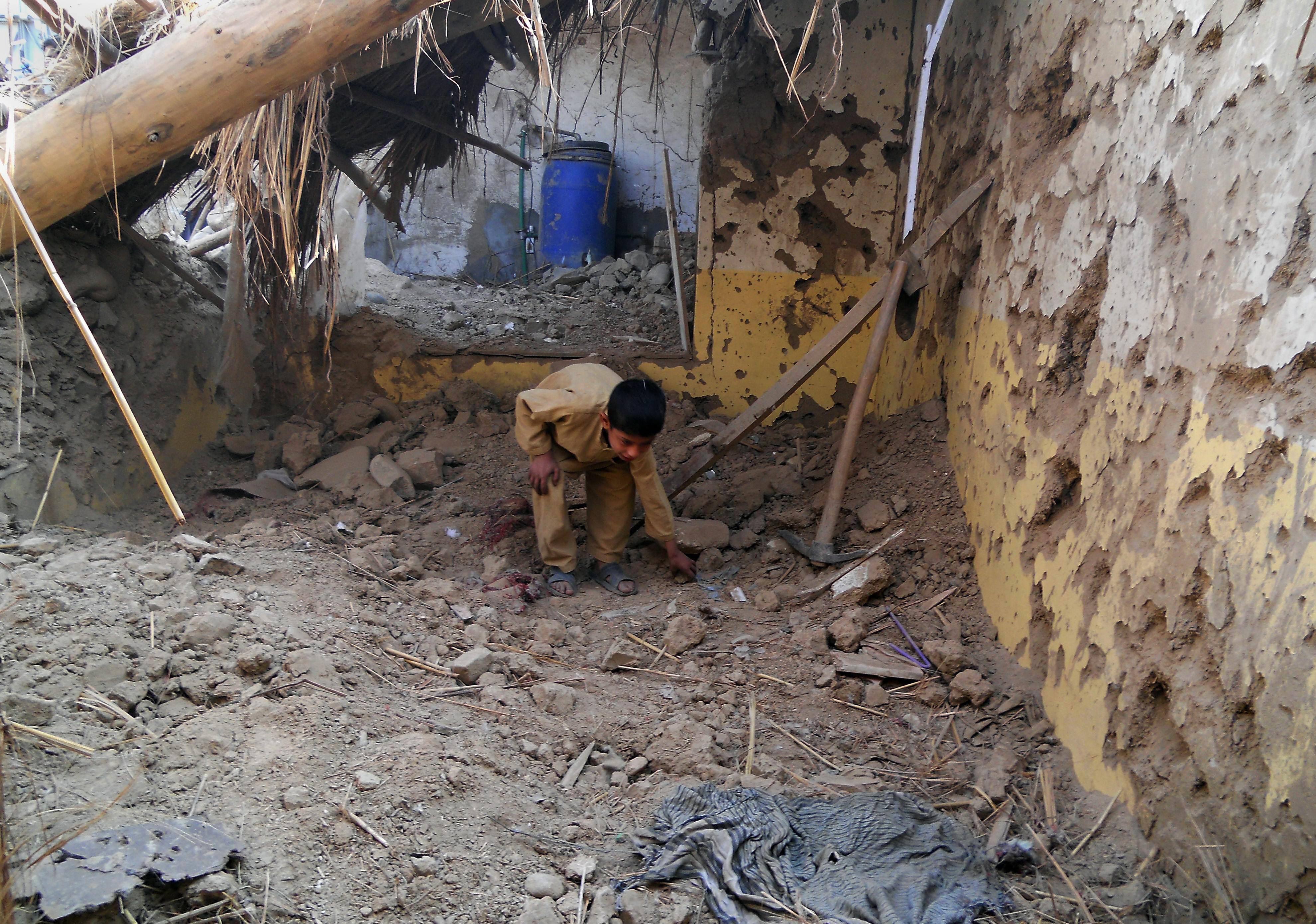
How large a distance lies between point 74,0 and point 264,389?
2061 mm

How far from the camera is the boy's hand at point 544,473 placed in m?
3.39

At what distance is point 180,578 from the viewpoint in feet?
8.14

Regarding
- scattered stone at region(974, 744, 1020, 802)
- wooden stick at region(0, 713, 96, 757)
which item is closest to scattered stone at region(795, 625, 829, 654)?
scattered stone at region(974, 744, 1020, 802)

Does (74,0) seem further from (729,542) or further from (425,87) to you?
(729,542)

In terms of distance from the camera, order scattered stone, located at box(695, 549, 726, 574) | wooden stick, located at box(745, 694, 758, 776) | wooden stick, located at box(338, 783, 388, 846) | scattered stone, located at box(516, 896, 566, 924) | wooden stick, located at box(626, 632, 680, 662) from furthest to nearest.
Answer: scattered stone, located at box(695, 549, 726, 574) < wooden stick, located at box(626, 632, 680, 662) < wooden stick, located at box(745, 694, 758, 776) < wooden stick, located at box(338, 783, 388, 846) < scattered stone, located at box(516, 896, 566, 924)

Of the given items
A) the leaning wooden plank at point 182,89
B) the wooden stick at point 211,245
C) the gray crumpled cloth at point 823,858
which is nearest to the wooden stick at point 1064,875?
the gray crumpled cloth at point 823,858

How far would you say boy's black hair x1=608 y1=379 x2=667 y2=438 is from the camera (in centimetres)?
305

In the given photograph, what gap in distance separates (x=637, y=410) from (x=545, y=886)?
5.42 ft

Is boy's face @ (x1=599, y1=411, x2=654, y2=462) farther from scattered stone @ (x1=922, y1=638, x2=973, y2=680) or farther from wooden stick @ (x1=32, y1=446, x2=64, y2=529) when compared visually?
wooden stick @ (x1=32, y1=446, x2=64, y2=529)

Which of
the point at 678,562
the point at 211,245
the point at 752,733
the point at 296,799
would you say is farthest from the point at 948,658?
the point at 211,245

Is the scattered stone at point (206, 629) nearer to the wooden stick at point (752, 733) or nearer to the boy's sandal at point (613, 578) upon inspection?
the wooden stick at point (752, 733)

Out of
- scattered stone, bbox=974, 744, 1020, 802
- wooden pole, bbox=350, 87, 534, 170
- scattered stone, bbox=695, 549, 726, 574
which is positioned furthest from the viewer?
wooden pole, bbox=350, 87, 534, 170

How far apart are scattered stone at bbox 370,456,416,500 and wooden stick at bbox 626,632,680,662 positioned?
1.50 meters

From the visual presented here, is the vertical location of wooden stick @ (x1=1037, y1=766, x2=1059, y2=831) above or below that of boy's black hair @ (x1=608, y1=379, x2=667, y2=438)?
below
